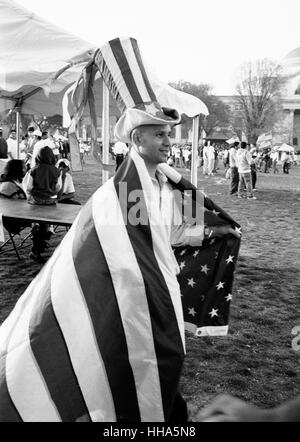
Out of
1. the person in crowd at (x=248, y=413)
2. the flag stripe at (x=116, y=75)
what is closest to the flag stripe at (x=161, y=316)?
the person in crowd at (x=248, y=413)

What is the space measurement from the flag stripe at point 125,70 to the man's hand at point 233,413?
237cm

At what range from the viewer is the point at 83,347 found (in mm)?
2209

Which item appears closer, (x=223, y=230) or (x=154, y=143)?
(x=154, y=143)

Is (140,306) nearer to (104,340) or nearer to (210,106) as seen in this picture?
(104,340)

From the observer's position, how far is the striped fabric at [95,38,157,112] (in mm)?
3223

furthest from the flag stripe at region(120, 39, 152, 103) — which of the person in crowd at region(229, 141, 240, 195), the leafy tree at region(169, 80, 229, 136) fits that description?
the leafy tree at region(169, 80, 229, 136)

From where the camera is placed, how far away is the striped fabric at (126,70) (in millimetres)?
3223

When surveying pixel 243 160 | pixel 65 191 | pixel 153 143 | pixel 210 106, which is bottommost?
pixel 65 191

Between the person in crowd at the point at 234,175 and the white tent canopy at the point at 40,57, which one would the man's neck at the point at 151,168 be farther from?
the person in crowd at the point at 234,175

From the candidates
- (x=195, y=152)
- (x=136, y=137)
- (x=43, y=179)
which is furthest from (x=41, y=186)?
(x=195, y=152)

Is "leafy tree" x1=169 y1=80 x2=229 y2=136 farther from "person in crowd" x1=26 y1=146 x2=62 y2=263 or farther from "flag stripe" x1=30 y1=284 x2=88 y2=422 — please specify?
"flag stripe" x1=30 y1=284 x2=88 y2=422

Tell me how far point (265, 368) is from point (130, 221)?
2293 mm

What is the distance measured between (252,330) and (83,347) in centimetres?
289

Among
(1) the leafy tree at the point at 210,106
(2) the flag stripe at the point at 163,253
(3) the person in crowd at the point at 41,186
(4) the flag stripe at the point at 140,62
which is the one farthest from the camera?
(1) the leafy tree at the point at 210,106
